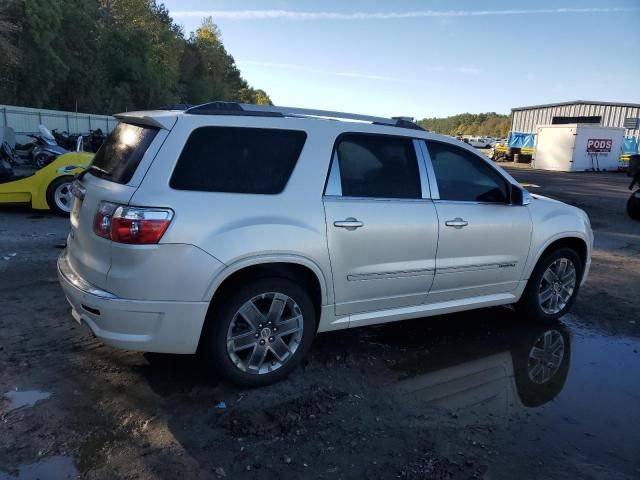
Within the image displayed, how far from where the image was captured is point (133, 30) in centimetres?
6022

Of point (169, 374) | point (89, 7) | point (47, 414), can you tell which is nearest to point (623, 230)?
point (169, 374)

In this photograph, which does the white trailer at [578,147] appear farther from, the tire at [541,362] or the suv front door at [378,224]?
the suv front door at [378,224]

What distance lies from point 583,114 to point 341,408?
52.1 meters

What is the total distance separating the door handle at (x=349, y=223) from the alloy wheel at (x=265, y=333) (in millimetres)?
631

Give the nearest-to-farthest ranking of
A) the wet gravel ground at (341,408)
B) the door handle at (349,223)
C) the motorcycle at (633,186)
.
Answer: the wet gravel ground at (341,408)
the door handle at (349,223)
the motorcycle at (633,186)

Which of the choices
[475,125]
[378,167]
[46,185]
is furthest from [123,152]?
[475,125]

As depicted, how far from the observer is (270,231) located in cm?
341

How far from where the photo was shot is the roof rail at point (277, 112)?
3598 millimetres

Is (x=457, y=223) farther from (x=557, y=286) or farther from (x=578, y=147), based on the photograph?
(x=578, y=147)

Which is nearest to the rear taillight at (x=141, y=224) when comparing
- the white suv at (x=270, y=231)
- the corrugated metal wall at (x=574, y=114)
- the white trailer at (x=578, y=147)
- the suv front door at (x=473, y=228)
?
the white suv at (x=270, y=231)

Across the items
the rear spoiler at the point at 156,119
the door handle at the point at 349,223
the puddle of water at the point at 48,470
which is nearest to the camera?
the puddle of water at the point at 48,470

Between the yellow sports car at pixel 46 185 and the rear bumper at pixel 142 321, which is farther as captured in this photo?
the yellow sports car at pixel 46 185

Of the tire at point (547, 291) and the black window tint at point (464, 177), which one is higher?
the black window tint at point (464, 177)

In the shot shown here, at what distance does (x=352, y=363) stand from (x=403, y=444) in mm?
1086
